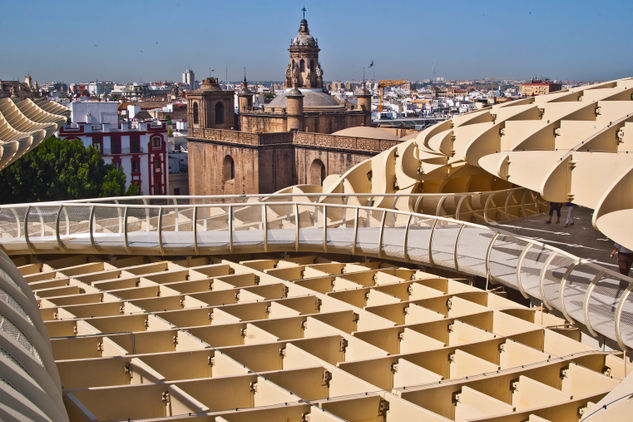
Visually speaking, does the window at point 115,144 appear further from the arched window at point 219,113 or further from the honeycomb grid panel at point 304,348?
the honeycomb grid panel at point 304,348

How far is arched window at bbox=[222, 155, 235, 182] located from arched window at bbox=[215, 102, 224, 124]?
6.14 meters

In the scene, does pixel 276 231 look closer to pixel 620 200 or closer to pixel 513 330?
pixel 513 330

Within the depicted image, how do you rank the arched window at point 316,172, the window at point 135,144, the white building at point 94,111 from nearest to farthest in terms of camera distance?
the window at point 135,144
the arched window at point 316,172
the white building at point 94,111

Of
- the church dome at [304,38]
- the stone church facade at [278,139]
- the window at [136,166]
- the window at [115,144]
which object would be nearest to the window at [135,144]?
the window at [136,166]

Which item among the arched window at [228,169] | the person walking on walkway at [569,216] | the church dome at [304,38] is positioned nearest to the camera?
the person walking on walkway at [569,216]

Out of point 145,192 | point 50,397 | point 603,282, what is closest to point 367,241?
point 603,282

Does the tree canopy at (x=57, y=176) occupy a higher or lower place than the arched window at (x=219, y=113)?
Answer: lower

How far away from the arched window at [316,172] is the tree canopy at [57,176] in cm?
1436

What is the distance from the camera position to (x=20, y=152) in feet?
43.9

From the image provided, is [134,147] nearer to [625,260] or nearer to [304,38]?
[304,38]

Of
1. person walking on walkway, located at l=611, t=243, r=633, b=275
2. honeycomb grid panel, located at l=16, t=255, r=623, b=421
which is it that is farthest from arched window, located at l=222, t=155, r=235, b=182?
person walking on walkway, located at l=611, t=243, r=633, b=275

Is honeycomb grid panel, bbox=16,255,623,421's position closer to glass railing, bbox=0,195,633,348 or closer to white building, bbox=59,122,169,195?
glass railing, bbox=0,195,633,348

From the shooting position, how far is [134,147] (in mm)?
49219

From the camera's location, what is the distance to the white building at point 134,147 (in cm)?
4772
